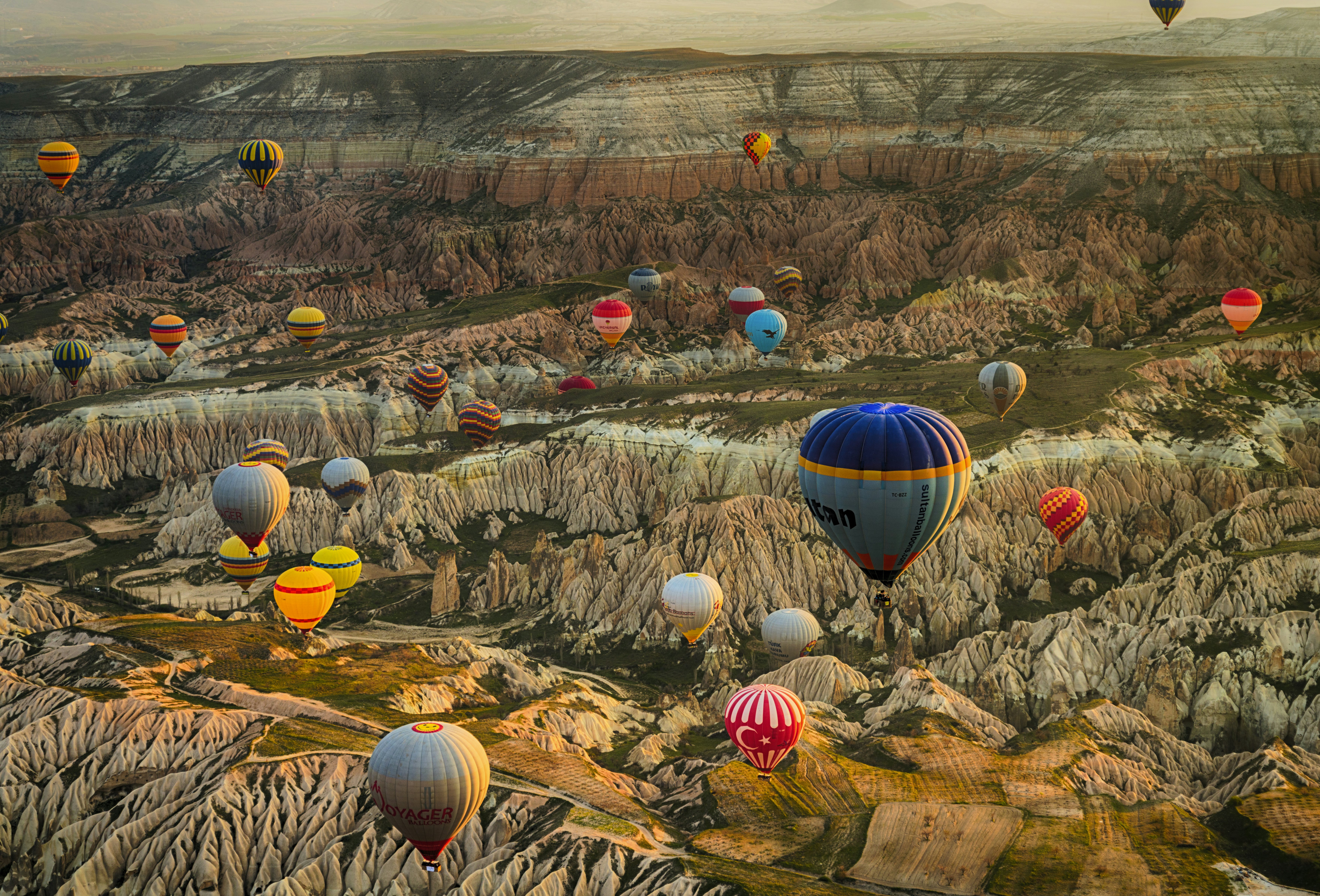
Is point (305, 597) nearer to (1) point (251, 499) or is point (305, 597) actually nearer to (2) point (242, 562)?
(1) point (251, 499)

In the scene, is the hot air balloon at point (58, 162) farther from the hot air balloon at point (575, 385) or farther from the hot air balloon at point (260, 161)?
the hot air balloon at point (575, 385)

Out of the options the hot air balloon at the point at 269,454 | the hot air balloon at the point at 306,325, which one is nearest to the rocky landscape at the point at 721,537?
the hot air balloon at the point at 306,325

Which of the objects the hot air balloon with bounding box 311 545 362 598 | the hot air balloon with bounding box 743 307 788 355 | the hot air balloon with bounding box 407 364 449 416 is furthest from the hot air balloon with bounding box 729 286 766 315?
the hot air balloon with bounding box 311 545 362 598

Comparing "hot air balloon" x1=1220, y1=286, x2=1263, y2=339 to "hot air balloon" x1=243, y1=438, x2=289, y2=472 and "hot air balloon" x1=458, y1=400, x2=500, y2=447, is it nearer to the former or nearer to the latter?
"hot air balloon" x1=458, y1=400, x2=500, y2=447

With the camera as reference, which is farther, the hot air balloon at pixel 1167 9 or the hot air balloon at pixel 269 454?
the hot air balloon at pixel 1167 9

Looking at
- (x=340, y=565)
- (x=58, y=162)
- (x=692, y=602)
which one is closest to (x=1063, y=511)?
(x=692, y=602)

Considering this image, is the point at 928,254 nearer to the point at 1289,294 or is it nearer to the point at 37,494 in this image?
the point at 1289,294

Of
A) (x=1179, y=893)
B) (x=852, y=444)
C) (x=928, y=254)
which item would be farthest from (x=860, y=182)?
(x=1179, y=893)
